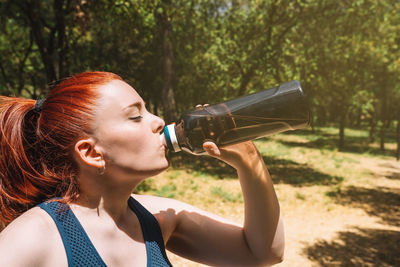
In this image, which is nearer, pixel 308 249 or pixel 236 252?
pixel 236 252

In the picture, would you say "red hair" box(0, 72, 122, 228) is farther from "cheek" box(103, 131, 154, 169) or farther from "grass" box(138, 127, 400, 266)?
"grass" box(138, 127, 400, 266)

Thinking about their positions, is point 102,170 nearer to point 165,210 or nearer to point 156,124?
point 156,124

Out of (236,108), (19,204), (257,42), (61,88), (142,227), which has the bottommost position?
(142,227)

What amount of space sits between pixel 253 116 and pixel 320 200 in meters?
7.23

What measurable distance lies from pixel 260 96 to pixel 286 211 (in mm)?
6103

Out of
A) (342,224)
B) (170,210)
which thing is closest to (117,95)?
(170,210)

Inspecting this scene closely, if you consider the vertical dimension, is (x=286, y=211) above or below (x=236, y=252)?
below

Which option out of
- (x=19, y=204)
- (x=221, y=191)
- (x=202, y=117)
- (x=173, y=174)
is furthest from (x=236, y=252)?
(x=173, y=174)

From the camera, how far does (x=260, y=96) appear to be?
4.82ft

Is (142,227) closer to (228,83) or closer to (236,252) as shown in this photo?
(236,252)

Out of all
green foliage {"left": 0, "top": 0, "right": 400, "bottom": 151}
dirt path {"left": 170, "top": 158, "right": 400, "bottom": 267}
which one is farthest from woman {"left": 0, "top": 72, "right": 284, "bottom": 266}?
green foliage {"left": 0, "top": 0, "right": 400, "bottom": 151}

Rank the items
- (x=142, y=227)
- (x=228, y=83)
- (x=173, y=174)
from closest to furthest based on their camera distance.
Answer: (x=142, y=227) < (x=173, y=174) < (x=228, y=83)

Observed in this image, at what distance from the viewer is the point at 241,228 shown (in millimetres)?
1565

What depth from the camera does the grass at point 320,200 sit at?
207 inches
